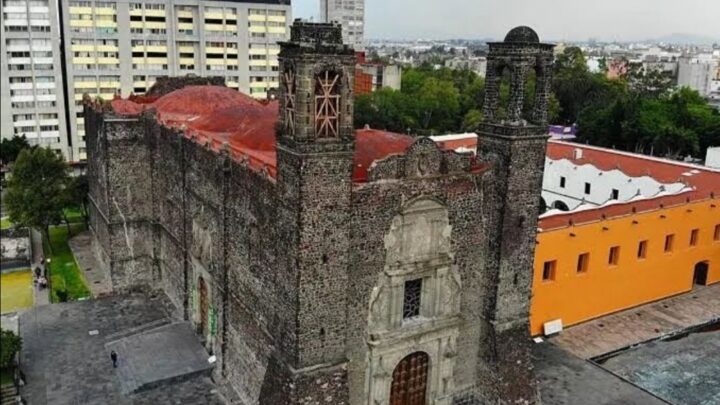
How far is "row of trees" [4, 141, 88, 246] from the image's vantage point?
103ft

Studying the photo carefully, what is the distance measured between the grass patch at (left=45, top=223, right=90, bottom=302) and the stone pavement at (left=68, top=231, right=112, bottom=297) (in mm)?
220

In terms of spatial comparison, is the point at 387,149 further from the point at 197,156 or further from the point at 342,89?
the point at 197,156

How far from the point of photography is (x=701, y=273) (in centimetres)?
2970

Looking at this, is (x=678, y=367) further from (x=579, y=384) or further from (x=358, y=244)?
(x=358, y=244)

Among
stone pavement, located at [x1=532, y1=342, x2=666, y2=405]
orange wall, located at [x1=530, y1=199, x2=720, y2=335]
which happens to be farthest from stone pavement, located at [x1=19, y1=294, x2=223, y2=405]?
orange wall, located at [x1=530, y1=199, x2=720, y2=335]

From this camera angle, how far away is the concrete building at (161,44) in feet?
182

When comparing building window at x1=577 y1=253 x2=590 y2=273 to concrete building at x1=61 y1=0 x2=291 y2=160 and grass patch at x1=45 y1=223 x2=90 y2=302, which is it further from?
concrete building at x1=61 y1=0 x2=291 y2=160

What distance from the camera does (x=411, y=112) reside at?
67.2 m

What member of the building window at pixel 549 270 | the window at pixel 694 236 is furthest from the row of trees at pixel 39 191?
the window at pixel 694 236

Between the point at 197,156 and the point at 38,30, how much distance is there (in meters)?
35.9

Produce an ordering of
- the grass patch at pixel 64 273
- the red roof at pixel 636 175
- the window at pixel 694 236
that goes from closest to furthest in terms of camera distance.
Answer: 1. the red roof at pixel 636 175
2. the grass patch at pixel 64 273
3. the window at pixel 694 236

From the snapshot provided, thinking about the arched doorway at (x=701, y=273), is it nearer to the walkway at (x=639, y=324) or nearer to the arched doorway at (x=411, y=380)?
the walkway at (x=639, y=324)

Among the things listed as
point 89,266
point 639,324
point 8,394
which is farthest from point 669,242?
point 89,266

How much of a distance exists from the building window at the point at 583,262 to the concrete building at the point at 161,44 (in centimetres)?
4331
